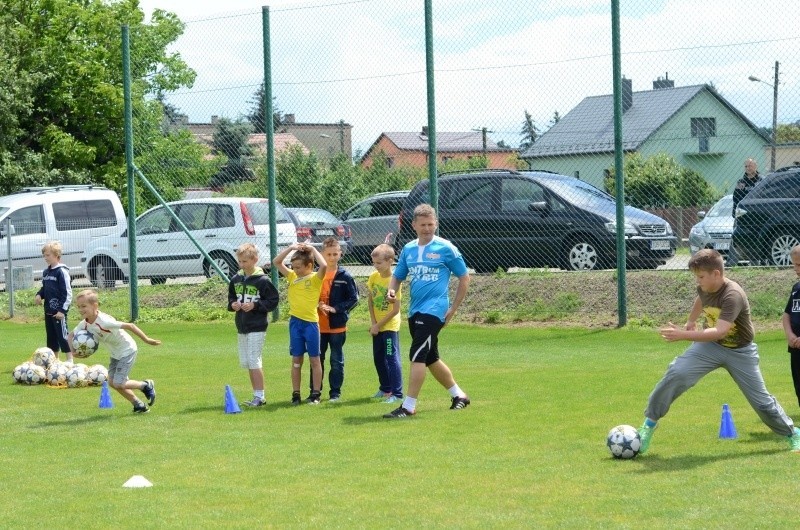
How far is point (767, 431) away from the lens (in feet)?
29.0

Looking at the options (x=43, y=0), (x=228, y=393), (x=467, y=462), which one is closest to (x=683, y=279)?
(x=228, y=393)

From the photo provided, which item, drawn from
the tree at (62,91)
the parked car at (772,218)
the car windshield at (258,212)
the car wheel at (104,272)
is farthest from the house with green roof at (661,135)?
the tree at (62,91)

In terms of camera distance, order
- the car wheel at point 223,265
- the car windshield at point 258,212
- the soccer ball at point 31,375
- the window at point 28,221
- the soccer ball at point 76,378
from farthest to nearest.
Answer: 1. the window at point 28,221
2. the car windshield at point 258,212
3. the car wheel at point 223,265
4. the soccer ball at point 31,375
5. the soccer ball at point 76,378

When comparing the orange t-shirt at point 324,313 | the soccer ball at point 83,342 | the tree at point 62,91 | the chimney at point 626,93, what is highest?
the tree at point 62,91

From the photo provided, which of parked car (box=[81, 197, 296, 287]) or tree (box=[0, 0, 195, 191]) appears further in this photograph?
tree (box=[0, 0, 195, 191])

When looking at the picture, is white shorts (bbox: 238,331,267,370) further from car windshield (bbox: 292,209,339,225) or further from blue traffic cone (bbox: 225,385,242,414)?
car windshield (bbox: 292,209,339,225)

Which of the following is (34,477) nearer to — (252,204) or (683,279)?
(683,279)

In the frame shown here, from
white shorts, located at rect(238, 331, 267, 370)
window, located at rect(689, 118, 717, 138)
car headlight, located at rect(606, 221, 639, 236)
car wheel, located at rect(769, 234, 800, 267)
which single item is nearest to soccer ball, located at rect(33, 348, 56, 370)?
white shorts, located at rect(238, 331, 267, 370)

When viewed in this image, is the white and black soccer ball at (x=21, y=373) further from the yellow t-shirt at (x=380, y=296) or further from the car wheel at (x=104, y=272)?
the car wheel at (x=104, y=272)

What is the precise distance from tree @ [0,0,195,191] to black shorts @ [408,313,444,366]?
2649 centimetres

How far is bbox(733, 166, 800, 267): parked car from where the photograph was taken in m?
16.6

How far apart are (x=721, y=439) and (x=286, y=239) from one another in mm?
13055

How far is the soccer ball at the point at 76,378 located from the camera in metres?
13.1

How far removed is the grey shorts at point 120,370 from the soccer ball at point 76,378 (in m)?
2.13
